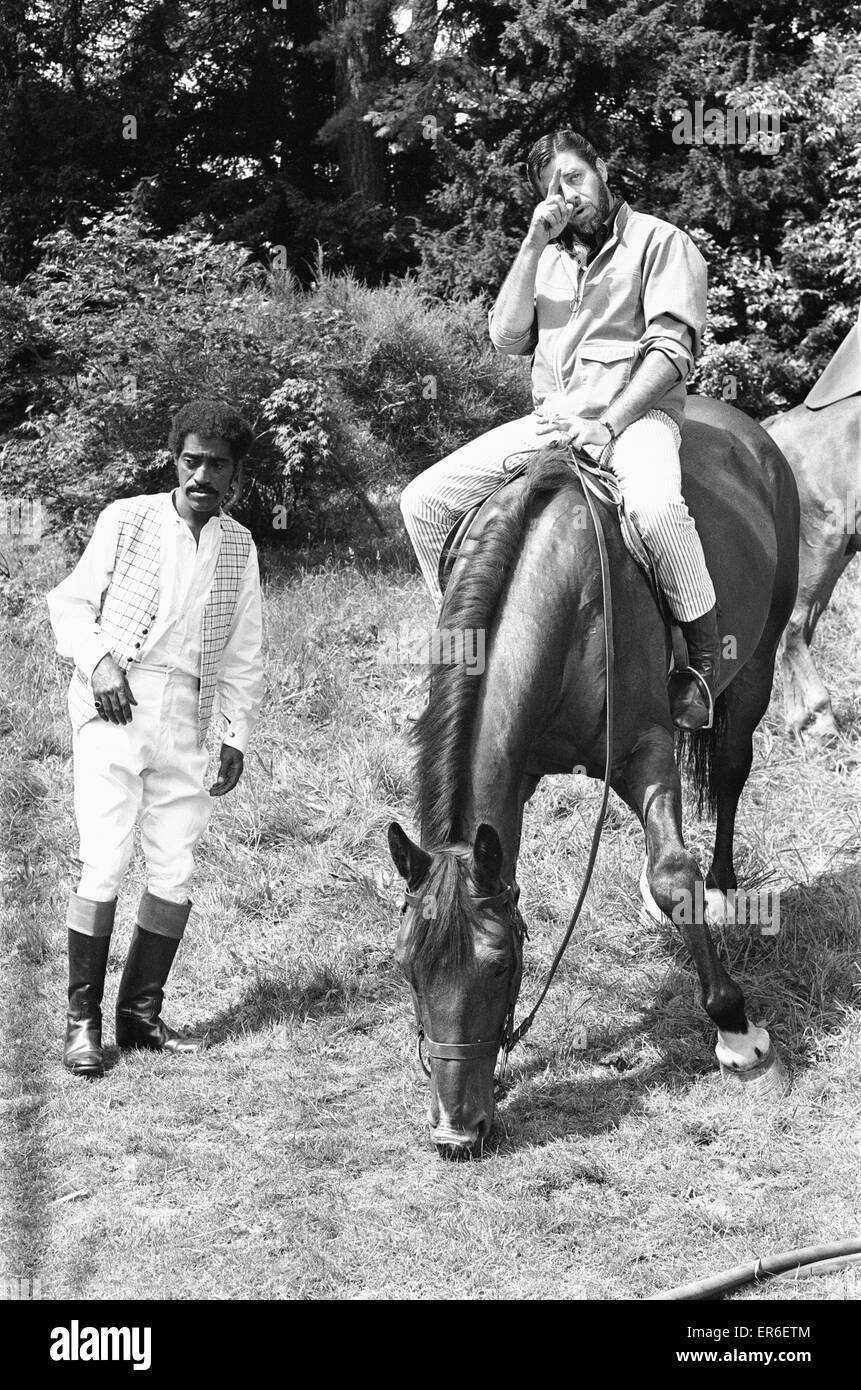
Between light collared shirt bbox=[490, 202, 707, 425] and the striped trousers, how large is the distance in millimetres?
184

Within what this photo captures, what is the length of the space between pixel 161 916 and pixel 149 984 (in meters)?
0.26

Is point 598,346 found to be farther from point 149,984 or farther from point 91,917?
point 149,984

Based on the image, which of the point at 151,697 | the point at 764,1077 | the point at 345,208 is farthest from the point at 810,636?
the point at 345,208

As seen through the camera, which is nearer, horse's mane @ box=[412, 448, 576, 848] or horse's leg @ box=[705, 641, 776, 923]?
horse's mane @ box=[412, 448, 576, 848]

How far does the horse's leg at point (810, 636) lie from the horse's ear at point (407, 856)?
14.5ft

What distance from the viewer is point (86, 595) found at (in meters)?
5.04

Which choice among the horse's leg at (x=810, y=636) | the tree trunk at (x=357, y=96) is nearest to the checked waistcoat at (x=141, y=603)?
the horse's leg at (x=810, y=636)

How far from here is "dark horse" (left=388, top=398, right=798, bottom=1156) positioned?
3926 mm

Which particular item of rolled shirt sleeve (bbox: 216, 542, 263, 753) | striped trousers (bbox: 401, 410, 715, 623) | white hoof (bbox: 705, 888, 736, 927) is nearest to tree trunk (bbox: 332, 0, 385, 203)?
striped trousers (bbox: 401, 410, 715, 623)

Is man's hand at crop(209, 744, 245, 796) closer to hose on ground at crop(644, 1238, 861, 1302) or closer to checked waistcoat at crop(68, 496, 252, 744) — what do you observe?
checked waistcoat at crop(68, 496, 252, 744)

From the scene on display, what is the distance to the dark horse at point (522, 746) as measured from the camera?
3.93 m
